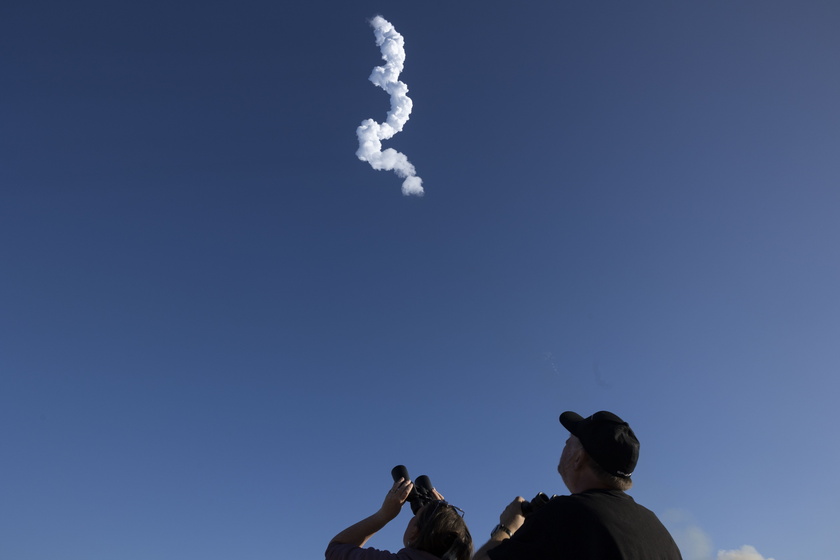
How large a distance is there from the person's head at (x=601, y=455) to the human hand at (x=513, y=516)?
0.50 metres

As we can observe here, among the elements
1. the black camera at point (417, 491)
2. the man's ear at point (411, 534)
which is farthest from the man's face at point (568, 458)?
the black camera at point (417, 491)

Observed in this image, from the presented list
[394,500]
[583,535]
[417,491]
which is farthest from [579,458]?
[417,491]

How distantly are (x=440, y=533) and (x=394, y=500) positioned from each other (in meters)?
0.60

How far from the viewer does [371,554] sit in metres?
5.08

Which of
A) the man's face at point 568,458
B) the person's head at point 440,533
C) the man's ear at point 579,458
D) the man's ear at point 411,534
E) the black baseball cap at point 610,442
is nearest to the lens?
the black baseball cap at point 610,442

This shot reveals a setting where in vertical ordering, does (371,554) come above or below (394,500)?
below

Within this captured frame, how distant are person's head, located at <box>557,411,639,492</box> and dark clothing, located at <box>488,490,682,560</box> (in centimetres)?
34

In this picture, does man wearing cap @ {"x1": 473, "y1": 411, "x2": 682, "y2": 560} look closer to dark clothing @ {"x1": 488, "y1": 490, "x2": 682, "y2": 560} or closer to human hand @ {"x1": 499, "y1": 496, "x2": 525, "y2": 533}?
dark clothing @ {"x1": 488, "y1": 490, "x2": 682, "y2": 560}

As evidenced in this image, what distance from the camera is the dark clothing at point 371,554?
507 cm

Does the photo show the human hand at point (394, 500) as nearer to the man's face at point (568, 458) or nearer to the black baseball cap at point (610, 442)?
the man's face at point (568, 458)

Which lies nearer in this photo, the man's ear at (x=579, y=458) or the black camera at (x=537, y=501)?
the man's ear at (x=579, y=458)

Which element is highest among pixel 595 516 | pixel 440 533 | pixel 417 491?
pixel 417 491

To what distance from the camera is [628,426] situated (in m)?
4.35

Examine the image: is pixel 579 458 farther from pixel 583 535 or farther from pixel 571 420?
pixel 583 535
